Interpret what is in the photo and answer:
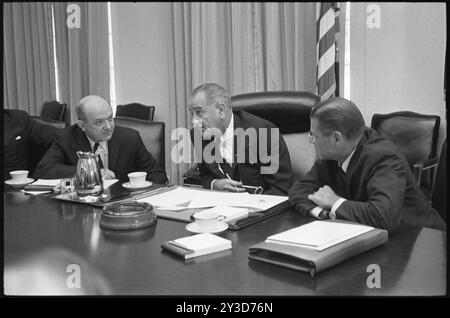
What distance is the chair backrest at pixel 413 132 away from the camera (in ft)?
10.6

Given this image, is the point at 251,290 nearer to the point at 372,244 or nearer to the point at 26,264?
the point at 372,244

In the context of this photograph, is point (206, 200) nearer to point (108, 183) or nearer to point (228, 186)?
point (228, 186)

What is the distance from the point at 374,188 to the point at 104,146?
158cm

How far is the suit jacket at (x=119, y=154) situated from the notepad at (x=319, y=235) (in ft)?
4.56

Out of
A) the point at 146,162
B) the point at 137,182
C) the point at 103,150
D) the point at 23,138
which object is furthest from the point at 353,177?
the point at 23,138

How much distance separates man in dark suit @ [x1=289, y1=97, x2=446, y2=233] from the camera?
1.53 m

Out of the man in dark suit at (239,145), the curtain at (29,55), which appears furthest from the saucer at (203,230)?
the curtain at (29,55)

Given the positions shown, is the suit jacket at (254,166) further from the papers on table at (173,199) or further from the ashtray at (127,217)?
the ashtray at (127,217)

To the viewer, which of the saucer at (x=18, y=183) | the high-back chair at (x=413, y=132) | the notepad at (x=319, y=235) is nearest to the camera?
the notepad at (x=319, y=235)

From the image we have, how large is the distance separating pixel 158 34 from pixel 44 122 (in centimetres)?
184

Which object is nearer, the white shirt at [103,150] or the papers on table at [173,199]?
the papers on table at [173,199]

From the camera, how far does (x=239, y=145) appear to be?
253cm

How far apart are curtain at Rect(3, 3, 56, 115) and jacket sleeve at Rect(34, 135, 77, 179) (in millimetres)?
3152
